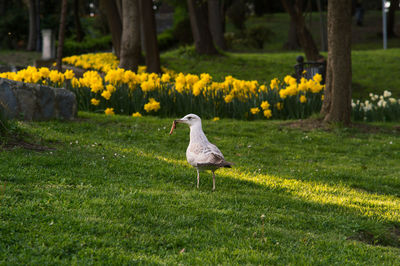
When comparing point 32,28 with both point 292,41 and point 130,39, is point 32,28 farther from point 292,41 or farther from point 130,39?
point 130,39

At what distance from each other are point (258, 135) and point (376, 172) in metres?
2.65

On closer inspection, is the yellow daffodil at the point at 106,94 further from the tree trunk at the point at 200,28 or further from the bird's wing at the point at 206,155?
the tree trunk at the point at 200,28

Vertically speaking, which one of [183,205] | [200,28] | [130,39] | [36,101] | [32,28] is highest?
[32,28]

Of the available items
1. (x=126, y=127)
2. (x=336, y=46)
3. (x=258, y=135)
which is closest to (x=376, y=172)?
(x=258, y=135)

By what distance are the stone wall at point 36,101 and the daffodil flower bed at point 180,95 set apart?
4.37 feet

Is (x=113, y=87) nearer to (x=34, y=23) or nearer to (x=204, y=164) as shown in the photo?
(x=204, y=164)

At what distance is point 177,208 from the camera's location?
5.00 m

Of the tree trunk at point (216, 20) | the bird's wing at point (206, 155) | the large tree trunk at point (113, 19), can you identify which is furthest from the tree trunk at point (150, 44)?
the bird's wing at point (206, 155)

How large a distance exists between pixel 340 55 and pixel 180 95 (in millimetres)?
3506

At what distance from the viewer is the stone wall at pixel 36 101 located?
28.3 ft

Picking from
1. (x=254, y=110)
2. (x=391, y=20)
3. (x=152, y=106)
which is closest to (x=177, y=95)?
(x=152, y=106)

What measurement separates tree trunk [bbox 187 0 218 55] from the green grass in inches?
515

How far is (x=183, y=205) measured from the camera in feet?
16.7

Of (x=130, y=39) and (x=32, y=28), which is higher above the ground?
(x=32, y=28)
